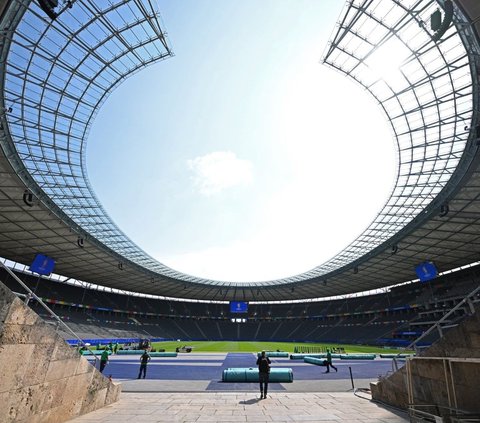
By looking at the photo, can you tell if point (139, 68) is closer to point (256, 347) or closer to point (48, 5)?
point (48, 5)

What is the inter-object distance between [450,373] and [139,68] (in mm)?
25437

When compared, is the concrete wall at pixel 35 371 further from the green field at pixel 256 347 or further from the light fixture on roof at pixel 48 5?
the green field at pixel 256 347

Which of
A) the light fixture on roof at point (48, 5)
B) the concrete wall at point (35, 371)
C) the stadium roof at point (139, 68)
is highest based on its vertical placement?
the stadium roof at point (139, 68)

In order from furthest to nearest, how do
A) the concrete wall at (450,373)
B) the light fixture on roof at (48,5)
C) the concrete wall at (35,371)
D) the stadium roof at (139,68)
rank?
the stadium roof at (139,68) → the light fixture on roof at (48,5) → the concrete wall at (450,373) → the concrete wall at (35,371)

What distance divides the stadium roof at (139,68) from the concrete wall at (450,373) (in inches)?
455

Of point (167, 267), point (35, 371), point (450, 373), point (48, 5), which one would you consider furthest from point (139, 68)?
point (167, 267)

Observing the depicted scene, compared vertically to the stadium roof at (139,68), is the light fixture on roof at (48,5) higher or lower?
lower

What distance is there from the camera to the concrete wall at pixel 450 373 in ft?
23.1

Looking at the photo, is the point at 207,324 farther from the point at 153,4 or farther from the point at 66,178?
the point at 153,4

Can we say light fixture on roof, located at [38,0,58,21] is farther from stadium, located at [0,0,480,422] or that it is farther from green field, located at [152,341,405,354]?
green field, located at [152,341,405,354]

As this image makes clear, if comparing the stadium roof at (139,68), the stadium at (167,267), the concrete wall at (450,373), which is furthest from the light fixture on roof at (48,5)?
the concrete wall at (450,373)

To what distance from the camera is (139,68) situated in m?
22.7

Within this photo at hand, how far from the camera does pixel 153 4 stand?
17438 mm

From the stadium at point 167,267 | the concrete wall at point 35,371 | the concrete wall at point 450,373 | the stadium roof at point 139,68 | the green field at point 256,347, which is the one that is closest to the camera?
the concrete wall at point 35,371
